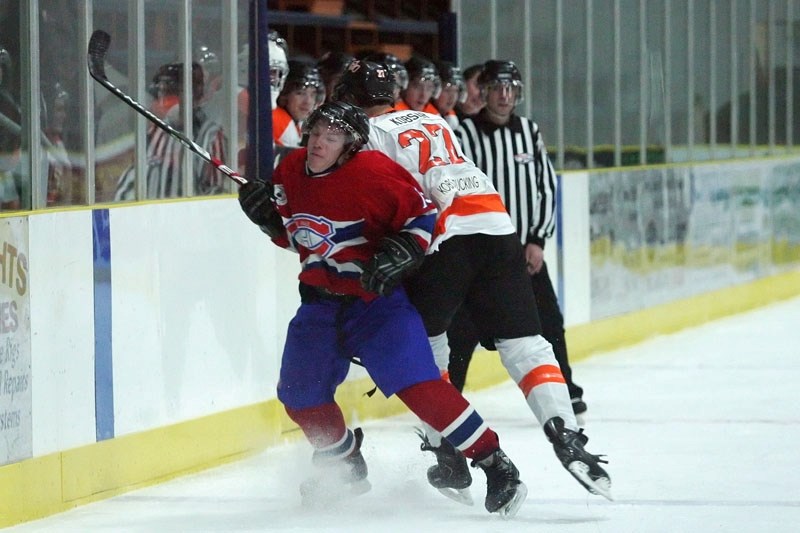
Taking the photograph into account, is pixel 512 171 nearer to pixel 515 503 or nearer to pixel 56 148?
pixel 56 148

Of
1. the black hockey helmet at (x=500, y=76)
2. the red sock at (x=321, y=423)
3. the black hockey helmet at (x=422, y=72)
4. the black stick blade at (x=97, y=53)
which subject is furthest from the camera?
the black hockey helmet at (x=422, y=72)

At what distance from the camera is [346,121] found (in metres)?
4.69

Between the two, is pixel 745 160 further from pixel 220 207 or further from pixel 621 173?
pixel 220 207

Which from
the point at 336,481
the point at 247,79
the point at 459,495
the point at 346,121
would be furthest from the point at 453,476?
the point at 247,79

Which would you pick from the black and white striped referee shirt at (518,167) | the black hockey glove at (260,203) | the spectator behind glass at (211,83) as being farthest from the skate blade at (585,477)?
the spectator behind glass at (211,83)

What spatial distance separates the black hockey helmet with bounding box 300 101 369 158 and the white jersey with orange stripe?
0.56ft

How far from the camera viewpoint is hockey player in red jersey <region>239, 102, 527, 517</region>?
4.70m

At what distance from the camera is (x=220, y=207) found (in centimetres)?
616

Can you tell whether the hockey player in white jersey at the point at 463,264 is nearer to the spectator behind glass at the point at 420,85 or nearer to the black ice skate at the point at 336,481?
the black ice skate at the point at 336,481

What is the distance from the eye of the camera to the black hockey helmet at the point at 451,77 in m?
7.69

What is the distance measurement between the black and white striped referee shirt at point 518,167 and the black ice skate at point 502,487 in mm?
2008

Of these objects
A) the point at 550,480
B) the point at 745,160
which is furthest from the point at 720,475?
the point at 745,160

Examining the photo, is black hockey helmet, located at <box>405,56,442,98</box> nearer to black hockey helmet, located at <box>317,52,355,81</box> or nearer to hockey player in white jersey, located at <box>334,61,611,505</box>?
black hockey helmet, located at <box>317,52,355,81</box>

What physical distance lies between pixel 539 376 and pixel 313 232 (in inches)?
32.3
